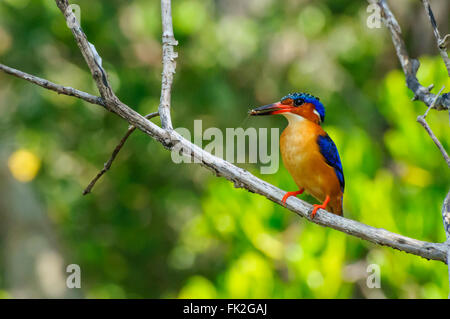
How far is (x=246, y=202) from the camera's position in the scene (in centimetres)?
430

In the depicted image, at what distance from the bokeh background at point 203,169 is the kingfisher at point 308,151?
85cm

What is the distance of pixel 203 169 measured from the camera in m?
6.54

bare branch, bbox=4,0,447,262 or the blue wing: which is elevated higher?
the blue wing

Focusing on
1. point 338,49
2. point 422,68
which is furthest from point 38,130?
point 422,68

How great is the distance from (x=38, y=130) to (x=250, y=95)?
2.19 meters

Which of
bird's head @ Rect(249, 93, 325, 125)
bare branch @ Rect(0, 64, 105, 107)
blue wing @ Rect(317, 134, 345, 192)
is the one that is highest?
bird's head @ Rect(249, 93, 325, 125)

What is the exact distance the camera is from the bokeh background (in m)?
3.94

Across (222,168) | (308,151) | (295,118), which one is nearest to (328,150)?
(308,151)

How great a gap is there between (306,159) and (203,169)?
3.78 metres

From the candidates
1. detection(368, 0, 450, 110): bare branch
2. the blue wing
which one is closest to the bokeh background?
the blue wing

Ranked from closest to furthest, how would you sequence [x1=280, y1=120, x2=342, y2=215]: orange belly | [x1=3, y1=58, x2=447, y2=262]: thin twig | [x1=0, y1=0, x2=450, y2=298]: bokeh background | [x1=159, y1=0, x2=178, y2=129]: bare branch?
[x1=3, y1=58, x2=447, y2=262]: thin twig, [x1=159, y1=0, x2=178, y2=129]: bare branch, [x1=280, y1=120, x2=342, y2=215]: orange belly, [x1=0, y1=0, x2=450, y2=298]: bokeh background

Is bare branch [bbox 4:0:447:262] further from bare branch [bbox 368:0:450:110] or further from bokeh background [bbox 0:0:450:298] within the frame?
bokeh background [bbox 0:0:450:298]

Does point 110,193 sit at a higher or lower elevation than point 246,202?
higher

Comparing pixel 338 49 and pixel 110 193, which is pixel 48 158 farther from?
pixel 338 49
